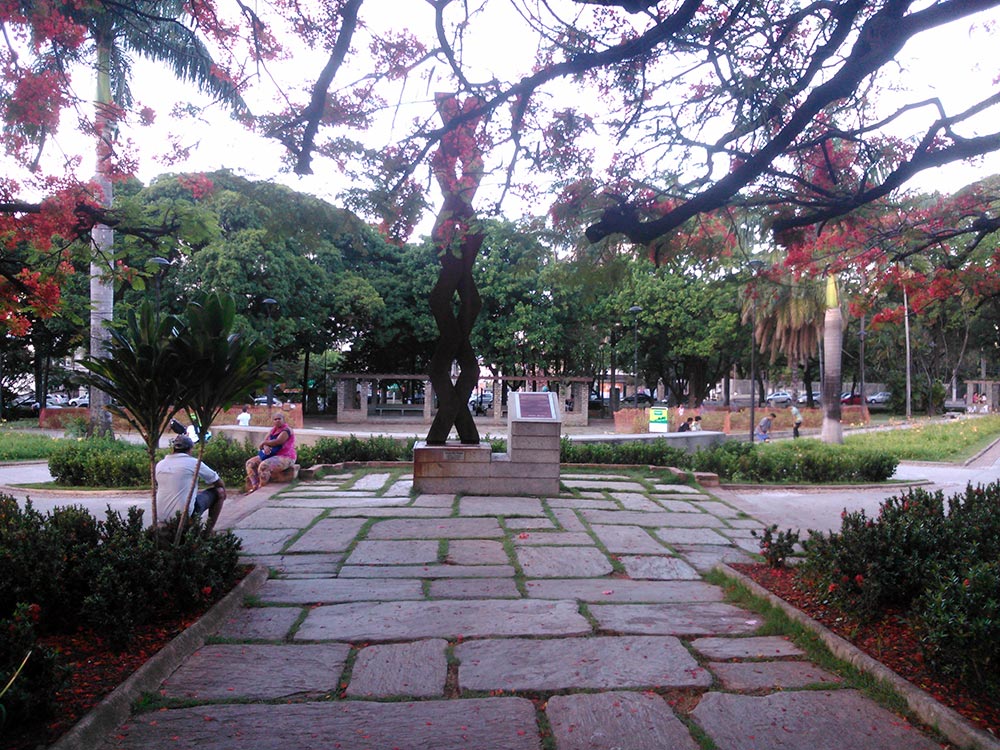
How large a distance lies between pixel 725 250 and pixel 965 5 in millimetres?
3576

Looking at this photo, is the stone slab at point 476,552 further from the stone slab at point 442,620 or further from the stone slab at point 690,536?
the stone slab at point 690,536

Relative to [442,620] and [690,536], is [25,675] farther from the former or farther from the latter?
[690,536]

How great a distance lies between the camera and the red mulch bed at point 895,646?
3141 millimetres

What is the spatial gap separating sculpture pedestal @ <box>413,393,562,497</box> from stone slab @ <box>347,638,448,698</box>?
17.4 feet

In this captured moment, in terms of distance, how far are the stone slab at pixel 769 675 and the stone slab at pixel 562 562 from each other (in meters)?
2.11

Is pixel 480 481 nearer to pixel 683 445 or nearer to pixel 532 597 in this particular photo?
pixel 532 597

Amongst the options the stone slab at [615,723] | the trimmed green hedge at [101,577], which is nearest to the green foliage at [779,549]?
the stone slab at [615,723]

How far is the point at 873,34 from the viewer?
4.58m

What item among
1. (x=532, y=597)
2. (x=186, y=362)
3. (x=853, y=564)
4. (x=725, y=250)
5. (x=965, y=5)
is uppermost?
(x=965, y=5)

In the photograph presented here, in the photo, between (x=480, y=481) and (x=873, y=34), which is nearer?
(x=873, y=34)

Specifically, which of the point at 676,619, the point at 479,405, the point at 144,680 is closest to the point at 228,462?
the point at 144,680

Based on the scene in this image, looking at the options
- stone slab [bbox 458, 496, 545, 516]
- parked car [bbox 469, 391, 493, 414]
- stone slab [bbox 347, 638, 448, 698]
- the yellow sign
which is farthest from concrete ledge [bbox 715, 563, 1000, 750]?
parked car [bbox 469, 391, 493, 414]

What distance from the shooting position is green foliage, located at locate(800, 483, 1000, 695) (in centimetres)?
317

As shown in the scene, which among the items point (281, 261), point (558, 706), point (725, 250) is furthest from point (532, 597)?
point (281, 261)
